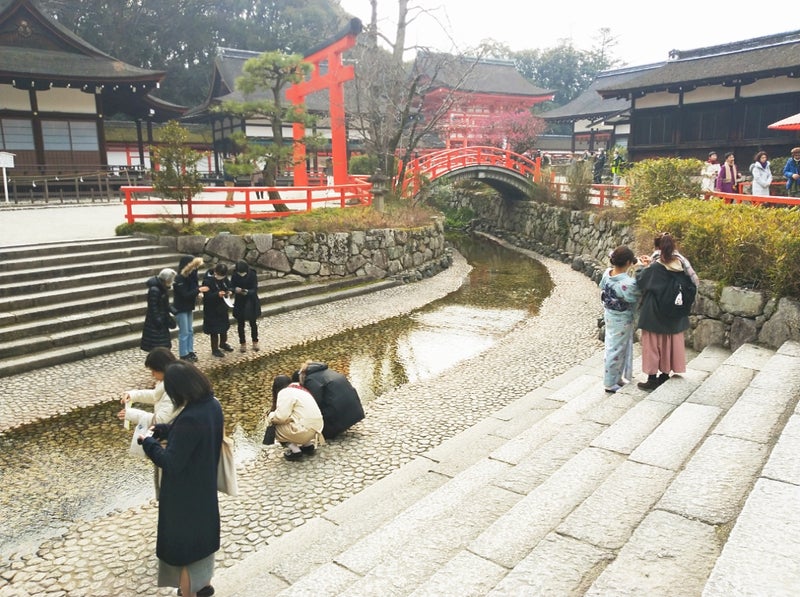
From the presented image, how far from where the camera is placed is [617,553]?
3.09 meters

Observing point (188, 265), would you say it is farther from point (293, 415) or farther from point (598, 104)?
point (598, 104)

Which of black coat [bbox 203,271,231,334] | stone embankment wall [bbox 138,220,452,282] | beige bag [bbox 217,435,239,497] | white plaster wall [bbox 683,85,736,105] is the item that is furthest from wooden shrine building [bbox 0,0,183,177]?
Result: beige bag [bbox 217,435,239,497]

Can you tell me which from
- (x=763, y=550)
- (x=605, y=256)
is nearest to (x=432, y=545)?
(x=763, y=550)

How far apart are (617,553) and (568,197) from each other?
2020cm

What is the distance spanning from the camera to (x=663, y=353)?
6.07 m

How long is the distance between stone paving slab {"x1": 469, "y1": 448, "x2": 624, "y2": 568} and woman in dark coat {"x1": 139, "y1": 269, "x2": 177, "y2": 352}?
17.8ft

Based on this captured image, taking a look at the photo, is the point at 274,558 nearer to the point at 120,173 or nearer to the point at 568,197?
the point at 568,197

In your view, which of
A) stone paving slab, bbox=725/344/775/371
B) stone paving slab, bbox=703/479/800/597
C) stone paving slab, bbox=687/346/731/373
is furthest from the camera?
stone paving slab, bbox=687/346/731/373

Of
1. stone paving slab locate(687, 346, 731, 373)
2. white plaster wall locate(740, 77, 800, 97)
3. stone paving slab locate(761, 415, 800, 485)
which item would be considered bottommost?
stone paving slab locate(687, 346, 731, 373)

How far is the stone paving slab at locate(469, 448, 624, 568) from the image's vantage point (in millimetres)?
3279

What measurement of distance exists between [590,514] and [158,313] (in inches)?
235

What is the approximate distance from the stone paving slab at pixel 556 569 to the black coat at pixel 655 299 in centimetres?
323

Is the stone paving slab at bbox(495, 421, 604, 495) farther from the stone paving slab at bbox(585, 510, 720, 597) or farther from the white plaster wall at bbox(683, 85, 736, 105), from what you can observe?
the white plaster wall at bbox(683, 85, 736, 105)

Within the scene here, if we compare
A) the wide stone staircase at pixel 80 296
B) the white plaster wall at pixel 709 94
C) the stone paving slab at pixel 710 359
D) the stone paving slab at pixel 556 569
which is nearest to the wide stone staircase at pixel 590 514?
the stone paving slab at pixel 556 569
